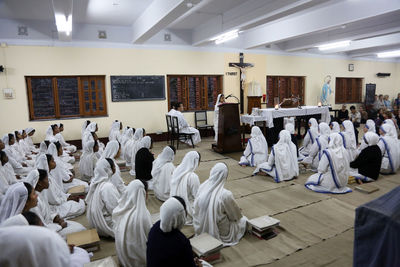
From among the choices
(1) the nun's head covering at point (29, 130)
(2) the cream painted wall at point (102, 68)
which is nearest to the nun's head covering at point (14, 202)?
(1) the nun's head covering at point (29, 130)

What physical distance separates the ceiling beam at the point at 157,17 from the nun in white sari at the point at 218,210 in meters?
3.12

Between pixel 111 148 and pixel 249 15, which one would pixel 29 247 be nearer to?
pixel 111 148

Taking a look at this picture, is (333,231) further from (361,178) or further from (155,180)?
(155,180)

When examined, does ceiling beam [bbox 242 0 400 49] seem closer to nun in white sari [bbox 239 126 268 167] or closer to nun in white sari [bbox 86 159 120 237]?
nun in white sari [bbox 239 126 268 167]

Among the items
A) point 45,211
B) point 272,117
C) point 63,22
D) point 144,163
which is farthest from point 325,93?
point 45,211

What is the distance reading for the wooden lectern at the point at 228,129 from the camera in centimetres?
738

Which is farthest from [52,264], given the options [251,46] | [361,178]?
[251,46]

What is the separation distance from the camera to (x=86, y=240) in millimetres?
3008

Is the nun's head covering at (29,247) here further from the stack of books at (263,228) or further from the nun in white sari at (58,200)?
the nun in white sari at (58,200)

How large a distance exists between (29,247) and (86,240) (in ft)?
5.58

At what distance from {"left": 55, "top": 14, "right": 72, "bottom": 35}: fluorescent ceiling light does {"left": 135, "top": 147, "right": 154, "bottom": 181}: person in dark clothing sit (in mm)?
3007

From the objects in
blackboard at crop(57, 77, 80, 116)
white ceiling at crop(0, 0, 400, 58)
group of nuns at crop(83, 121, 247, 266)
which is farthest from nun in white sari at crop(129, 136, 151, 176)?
blackboard at crop(57, 77, 80, 116)

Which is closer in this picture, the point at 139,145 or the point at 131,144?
the point at 139,145

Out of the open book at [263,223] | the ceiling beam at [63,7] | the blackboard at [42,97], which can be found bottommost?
the open book at [263,223]
